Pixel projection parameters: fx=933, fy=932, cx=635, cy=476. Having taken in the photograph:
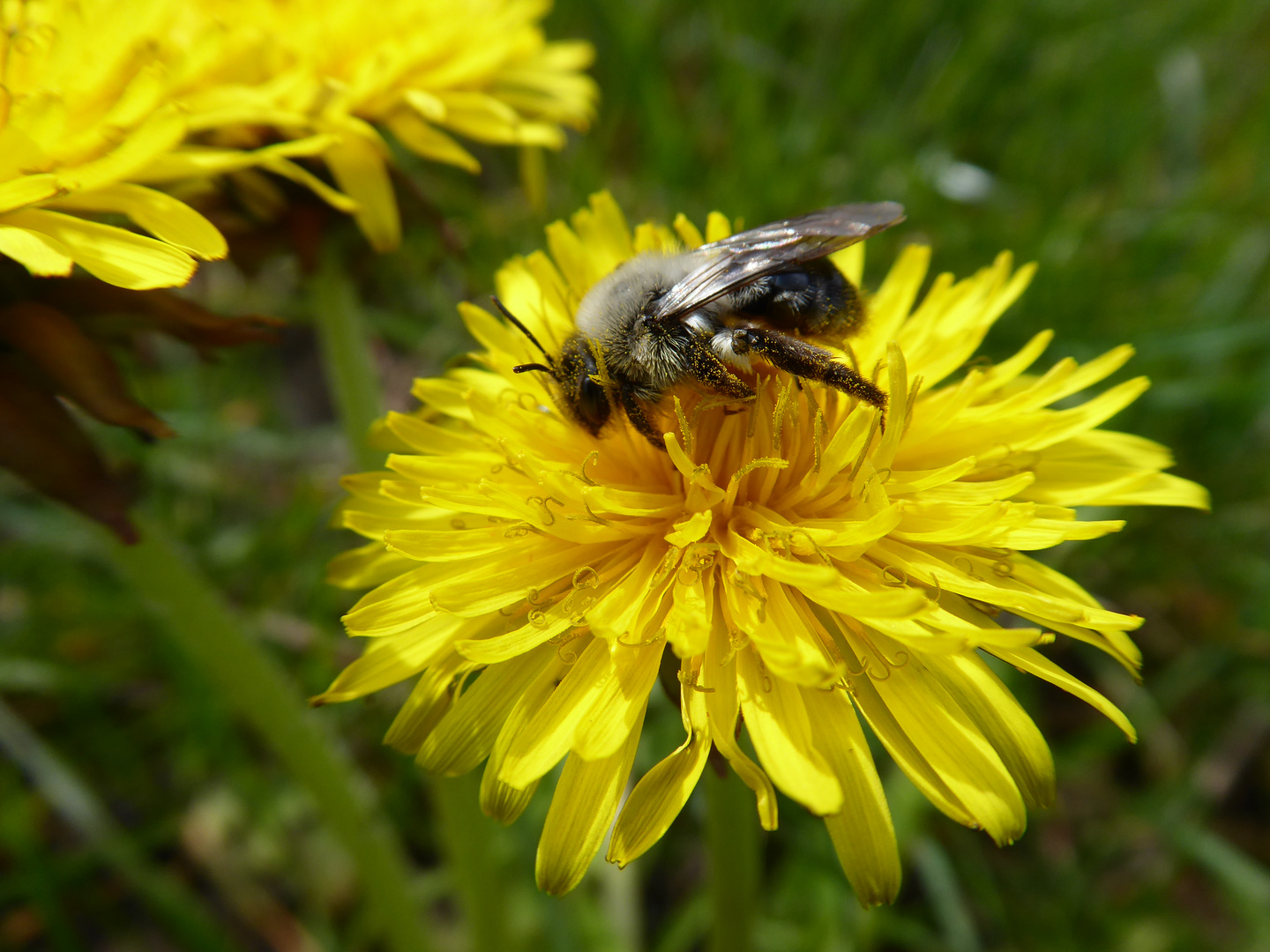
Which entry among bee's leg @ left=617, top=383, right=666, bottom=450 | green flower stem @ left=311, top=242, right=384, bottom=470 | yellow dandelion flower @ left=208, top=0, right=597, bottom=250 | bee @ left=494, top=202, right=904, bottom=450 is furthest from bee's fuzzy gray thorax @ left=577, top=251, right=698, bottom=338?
green flower stem @ left=311, top=242, right=384, bottom=470

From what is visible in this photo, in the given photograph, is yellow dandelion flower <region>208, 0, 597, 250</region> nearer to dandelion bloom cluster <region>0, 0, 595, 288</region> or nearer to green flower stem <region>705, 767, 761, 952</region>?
dandelion bloom cluster <region>0, 0, 595, 288</region>

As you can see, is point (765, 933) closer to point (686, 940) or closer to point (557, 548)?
point (686, 940)

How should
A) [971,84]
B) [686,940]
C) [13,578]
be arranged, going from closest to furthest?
[686,940]
[13,578]
[971,84]

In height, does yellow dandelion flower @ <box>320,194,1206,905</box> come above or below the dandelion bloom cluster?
below

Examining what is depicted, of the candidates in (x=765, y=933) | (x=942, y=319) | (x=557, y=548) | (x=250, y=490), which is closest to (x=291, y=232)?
(x=557, y=548)

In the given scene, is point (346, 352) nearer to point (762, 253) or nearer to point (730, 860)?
point (762, 253)

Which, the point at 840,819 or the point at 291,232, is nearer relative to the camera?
the point at 840,819

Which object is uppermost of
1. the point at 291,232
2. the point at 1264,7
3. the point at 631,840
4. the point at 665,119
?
the point at 291,232
